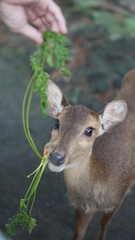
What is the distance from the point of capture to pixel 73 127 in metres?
3.40

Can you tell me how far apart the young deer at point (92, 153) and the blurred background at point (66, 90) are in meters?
0.41

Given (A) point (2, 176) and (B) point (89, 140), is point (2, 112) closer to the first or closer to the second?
(A) point (2, 176)

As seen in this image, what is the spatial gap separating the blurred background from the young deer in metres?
0.41

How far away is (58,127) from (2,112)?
2.79 m

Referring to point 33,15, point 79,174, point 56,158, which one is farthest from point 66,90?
point 56,158

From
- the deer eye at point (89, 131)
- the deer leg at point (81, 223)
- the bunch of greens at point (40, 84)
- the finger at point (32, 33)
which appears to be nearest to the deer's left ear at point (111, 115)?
the deer eye at point (89, 131)

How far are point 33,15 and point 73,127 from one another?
158cm

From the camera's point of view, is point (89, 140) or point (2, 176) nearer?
point (89, 140)

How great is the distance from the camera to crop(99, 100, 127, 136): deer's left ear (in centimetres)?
371

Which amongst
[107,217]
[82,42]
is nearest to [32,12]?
[107,217]

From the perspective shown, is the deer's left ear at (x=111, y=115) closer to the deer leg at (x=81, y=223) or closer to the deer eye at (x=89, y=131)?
the deer eye at (x=89, y=131)

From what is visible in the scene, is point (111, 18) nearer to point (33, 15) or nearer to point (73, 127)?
point (33, 15)

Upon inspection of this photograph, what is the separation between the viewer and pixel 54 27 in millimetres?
4504

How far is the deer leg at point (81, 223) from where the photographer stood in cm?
415
